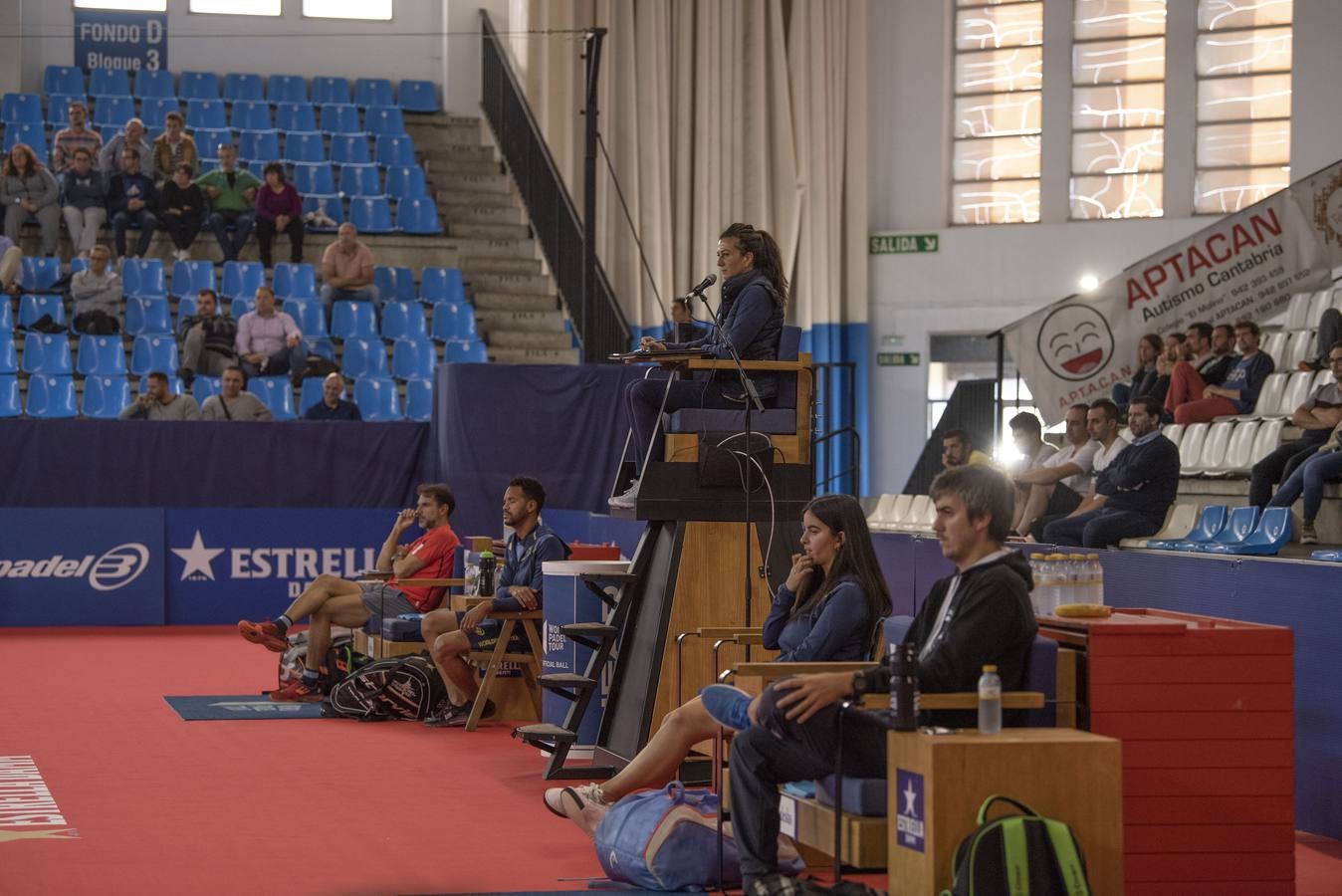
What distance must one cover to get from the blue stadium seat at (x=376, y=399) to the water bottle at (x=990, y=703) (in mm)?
11887

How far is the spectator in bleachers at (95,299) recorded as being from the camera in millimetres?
16219

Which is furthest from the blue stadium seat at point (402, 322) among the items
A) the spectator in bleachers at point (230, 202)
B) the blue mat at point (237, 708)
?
the blue mat at point (237, 708)

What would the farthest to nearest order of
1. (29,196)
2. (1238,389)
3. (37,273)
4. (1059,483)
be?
(29,196) → (37,273) → (1238,389) → (1059,483)

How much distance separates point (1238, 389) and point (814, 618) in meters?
8.02

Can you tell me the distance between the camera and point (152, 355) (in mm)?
16109

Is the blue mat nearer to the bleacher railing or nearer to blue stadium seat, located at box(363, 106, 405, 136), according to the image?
the bleacher railing

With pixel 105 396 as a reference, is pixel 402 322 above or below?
above

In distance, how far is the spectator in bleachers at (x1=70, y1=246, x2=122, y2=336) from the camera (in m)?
16.2

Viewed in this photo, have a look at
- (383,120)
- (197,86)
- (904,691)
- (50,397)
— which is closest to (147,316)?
(50,397)

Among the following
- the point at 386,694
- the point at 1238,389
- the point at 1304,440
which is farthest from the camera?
the point at 1238,389

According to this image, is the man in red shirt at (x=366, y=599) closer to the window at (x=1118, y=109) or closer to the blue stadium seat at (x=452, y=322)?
the blue stadium seat at (x=452, y=322)

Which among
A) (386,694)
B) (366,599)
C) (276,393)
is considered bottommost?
(386,694)

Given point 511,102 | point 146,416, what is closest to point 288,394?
point 146,416

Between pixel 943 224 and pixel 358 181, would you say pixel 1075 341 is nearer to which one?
pixel 943 224
